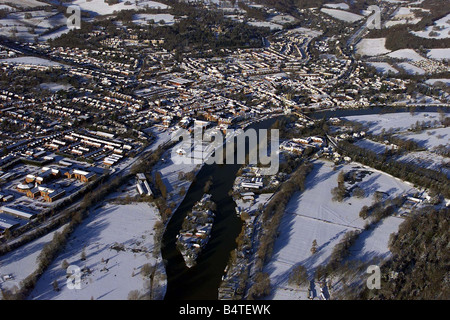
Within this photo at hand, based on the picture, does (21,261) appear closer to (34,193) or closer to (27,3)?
Answer: (34,193)

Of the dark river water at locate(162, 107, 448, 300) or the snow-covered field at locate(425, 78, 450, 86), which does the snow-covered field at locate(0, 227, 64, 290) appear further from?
the snow-covered field at locate(425, 78, 450, 86)

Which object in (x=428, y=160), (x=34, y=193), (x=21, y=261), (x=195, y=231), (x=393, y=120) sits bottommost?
(x=21, y=261)

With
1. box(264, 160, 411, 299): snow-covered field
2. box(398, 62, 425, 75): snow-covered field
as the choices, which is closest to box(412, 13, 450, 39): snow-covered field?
box(398, 62, 425, 75): snow-covered field

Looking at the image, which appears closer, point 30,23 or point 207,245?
point 207,245

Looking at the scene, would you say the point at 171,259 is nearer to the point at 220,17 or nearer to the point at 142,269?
the point at 142,269

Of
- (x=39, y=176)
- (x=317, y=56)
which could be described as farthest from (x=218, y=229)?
(x=317, y=56)

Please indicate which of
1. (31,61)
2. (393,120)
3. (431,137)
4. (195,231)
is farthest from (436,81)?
(31,61)
